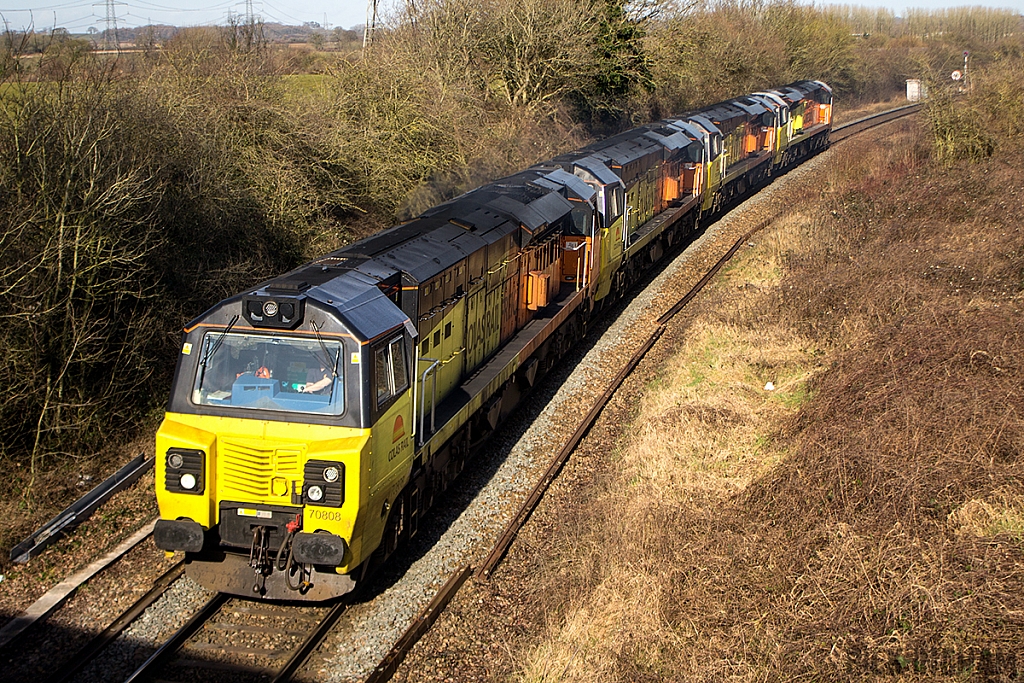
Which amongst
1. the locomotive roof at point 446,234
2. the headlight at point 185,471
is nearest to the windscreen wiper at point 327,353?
the locomotive roof at point 446,234

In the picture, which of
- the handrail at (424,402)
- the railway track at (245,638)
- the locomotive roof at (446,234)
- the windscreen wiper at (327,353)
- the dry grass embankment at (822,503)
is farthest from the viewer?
the handrail at (424,402)

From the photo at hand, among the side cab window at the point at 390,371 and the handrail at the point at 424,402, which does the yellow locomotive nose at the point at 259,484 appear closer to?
the side cab window at the point at 390,371

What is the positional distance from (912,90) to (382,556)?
62.7m

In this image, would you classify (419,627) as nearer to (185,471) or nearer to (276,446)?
(276,446)

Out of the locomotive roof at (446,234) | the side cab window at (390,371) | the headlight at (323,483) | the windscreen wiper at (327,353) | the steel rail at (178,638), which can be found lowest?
the steel rail at (178,638)

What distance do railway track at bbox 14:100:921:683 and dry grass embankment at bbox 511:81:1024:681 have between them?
1006mm

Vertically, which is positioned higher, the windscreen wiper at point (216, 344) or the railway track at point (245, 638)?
the windscreen wiper at point (216, 344)

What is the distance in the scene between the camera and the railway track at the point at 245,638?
7793 mm

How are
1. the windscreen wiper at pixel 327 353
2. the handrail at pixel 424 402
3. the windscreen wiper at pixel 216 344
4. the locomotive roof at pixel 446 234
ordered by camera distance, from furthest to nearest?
1. the handrail at pixel 424 402
2. the locomotive roof at pixel 446 234
3. the windscreen wiper at pixel 216 344
4. the windscreen wiper at pixel 327 353

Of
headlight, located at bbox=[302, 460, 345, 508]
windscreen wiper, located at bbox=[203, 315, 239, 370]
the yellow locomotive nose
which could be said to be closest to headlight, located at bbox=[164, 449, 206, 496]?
the yellow locomotive nose

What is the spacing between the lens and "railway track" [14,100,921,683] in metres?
7.79

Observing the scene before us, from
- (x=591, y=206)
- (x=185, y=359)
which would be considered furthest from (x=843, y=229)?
(x=185, y=359)

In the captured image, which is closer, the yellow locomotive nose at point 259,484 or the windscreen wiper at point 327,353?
the yellow locomotive nose at point 259,484

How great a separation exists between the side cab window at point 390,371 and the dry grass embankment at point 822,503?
2574 millimetres
